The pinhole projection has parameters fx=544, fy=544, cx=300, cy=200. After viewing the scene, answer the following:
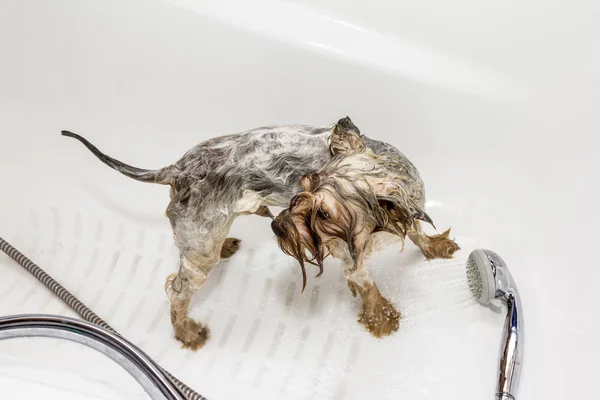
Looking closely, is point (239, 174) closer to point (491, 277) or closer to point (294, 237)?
point (294, 237)

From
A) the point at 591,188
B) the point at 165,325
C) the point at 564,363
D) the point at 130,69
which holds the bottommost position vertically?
the point at 165,325

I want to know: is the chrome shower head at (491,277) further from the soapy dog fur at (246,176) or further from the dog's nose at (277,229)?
the dog's nose at (277,229)

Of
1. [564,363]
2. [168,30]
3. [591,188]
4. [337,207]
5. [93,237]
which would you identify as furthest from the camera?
[93,237]

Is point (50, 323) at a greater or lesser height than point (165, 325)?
greater

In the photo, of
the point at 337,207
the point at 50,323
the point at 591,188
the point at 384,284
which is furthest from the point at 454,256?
the point at 50,323

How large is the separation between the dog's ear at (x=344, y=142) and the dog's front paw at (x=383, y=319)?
0.56 meters

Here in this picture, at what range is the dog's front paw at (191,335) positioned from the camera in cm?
151

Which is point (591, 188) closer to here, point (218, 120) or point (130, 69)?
point (218, 120)

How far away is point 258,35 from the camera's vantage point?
160 cm

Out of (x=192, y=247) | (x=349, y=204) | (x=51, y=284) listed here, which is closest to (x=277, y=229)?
(x=349, y=204)

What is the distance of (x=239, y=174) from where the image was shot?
1135mm

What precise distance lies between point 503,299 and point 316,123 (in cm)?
75

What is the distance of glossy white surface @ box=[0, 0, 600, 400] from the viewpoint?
1.44 meters

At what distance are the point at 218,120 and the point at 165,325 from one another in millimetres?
666
